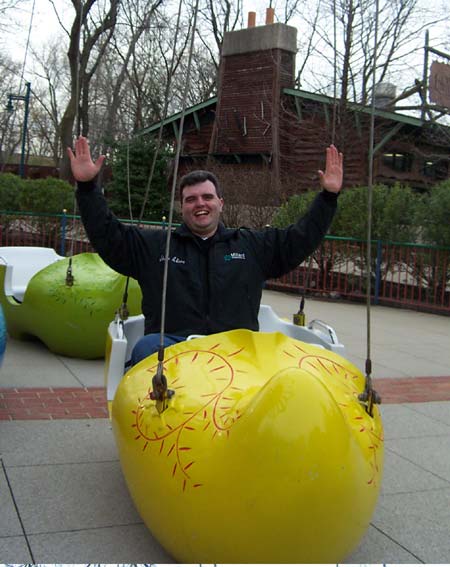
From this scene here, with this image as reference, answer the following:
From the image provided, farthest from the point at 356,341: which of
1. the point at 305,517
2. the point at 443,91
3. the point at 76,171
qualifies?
the point at 443,91

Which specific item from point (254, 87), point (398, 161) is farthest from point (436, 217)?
point (254, 87)

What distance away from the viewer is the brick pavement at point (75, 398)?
15.9ft

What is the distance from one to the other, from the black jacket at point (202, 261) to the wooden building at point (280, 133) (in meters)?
13.9

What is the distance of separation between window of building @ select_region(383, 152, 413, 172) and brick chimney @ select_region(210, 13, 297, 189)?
348 cm

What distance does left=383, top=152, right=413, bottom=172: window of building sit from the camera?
21072 mm

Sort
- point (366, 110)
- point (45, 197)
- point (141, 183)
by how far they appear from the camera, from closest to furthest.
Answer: point (45, 197), point (366, 110), point (141, 183)

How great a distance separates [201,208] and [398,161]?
18.6 metres

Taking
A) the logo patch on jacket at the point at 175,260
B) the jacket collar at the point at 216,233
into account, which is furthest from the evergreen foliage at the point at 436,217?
the logo patch on jacket at the point at 175,260

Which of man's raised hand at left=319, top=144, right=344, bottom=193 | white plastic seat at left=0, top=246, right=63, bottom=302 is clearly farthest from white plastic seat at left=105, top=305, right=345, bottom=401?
white plastic seat at left=0, top=246, right=63, bottom=302

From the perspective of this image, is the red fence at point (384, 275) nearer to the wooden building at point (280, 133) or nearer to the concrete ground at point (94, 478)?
the concrete ground at point (94, 478)

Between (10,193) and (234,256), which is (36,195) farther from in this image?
(234,256)

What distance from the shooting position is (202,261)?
3.71 meters

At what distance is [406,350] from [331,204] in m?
4.89

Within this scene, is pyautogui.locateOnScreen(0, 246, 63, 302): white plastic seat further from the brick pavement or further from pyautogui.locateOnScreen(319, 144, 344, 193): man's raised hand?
pyautogui.locateOnScreen(319, 144, 344, 193): man's raised hand
